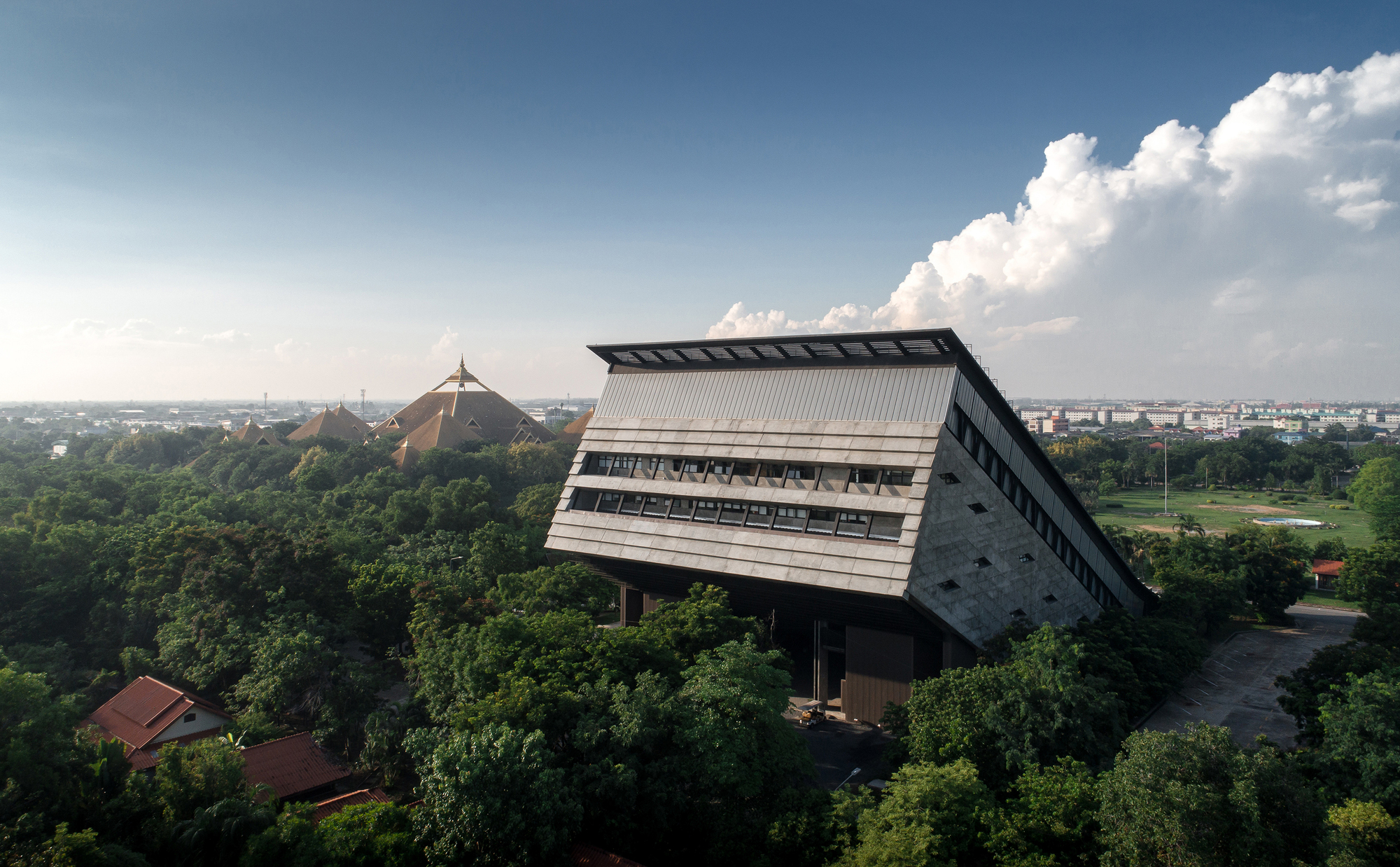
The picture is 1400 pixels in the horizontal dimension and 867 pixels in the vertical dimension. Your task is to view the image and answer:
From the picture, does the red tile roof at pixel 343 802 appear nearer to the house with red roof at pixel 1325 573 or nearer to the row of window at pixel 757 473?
the row of window at pixel 757 473

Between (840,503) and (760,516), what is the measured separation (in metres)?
3.83

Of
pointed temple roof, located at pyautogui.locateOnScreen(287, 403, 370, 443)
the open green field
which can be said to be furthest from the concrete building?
pointed temple roof, located at pyautogui.locateOnScreen(287, 403, 370, 443)

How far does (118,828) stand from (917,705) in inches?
841

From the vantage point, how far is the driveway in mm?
28844

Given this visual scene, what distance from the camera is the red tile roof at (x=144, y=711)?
88.5 ft

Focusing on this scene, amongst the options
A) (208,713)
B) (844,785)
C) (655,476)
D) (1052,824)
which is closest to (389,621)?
(208,713)

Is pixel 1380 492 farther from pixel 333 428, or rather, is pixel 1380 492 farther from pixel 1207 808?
pixel 333 428

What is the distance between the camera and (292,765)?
24.3 metres

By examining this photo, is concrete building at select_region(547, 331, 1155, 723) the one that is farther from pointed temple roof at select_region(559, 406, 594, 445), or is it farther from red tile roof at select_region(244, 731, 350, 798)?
pointed temple roof at select_region(559, 406, 594, 445)

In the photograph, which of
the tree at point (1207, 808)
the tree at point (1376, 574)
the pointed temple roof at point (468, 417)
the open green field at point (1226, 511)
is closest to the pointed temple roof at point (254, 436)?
the pointed temple roof at point (468, 417)

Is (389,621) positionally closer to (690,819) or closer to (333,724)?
(333,724)

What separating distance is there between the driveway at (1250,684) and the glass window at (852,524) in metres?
12.3

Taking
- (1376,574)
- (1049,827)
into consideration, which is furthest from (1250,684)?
(1049,827)

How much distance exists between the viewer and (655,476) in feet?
108
